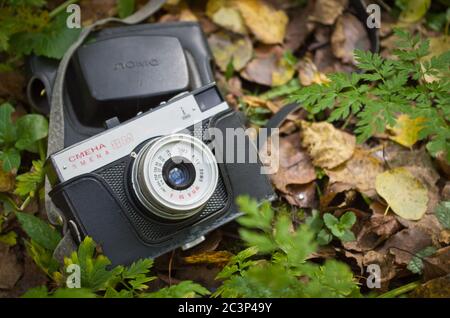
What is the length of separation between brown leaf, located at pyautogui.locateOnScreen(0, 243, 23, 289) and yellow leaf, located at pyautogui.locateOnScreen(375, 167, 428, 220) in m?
1.21

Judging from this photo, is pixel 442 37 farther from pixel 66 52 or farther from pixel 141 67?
pixel 66 52

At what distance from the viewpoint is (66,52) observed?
199 cm

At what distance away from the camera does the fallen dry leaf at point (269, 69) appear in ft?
7.43

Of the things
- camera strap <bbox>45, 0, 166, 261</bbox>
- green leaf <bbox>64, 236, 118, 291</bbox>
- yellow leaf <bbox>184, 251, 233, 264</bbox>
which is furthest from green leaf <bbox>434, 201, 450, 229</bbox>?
camera strap <bbox>45, 0, 166, 261</bbox>

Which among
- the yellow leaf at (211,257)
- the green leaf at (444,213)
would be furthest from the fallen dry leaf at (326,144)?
the yellow leaf at (211,257)

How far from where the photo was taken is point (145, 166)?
160 cm

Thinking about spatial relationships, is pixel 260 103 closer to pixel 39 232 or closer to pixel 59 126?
pixel 59 126

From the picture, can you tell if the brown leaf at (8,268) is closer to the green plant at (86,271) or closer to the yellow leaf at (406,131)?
the green plant at (86,271)

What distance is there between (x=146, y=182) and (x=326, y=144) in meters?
0.73

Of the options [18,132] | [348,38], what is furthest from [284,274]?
[348,38]

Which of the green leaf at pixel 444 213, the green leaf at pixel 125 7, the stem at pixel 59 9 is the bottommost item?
the green leaf at pixel 444 213

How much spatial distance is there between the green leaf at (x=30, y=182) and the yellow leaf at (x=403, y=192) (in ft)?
3.64

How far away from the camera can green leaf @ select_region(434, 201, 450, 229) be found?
5.88ft

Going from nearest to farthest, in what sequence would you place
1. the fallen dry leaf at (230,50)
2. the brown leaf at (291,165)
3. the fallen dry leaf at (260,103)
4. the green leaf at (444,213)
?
the green leaf at (444,213) < the brown leaf at (291,165) < the fallen dry leaf at (260,103) < the fallen dry leaf at (230,50)
